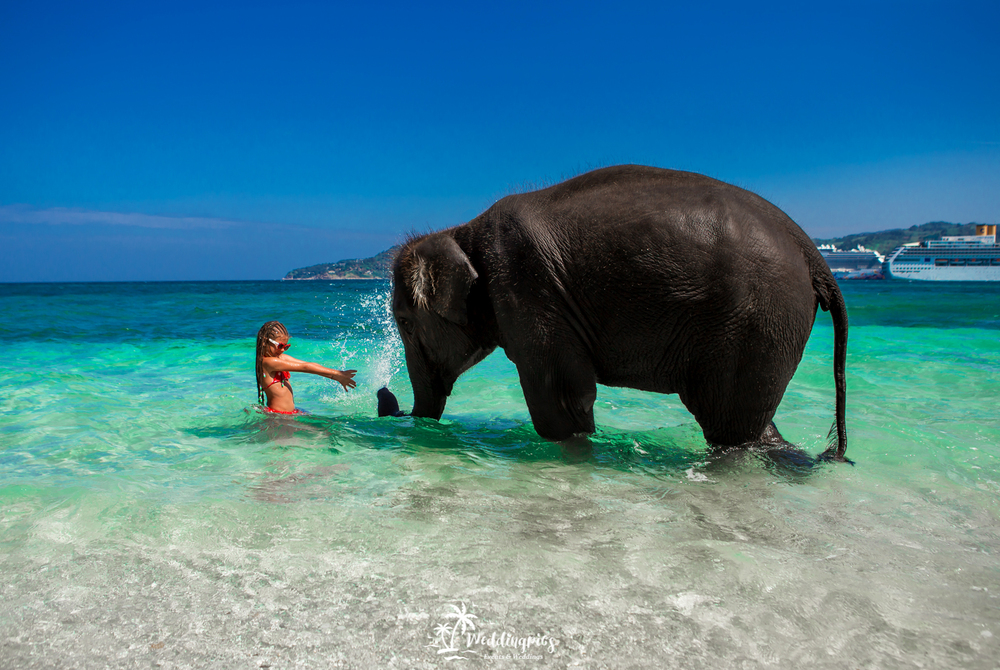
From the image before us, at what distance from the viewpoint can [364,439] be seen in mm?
5066

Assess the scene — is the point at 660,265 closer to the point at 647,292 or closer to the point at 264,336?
the point at 647,292

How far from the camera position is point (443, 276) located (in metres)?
4.42

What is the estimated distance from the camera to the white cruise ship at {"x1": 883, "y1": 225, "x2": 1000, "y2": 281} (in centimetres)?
9044

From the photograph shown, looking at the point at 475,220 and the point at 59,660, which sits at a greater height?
the point at 475,220

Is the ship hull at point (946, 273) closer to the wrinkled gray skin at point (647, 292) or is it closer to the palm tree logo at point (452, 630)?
the wrinkled gray skin at point (647, 292)

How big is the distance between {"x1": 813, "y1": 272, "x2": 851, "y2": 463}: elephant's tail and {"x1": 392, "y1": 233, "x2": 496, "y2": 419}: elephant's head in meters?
2.16

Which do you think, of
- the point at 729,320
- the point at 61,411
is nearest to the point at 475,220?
the point at 729,320

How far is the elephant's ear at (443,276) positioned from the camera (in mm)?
4367

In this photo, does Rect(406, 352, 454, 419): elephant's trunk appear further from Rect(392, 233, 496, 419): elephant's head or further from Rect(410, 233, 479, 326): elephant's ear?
Rect(410, 233, 479, 326): elephant's ear

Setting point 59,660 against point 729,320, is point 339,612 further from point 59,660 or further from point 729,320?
point 729,320

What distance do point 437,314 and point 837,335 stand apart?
269 cm

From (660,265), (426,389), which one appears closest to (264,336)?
(426,389)

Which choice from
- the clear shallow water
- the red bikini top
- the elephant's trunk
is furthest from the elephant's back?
the red bikini top

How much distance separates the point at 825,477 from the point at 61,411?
6995 mm
